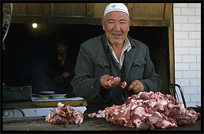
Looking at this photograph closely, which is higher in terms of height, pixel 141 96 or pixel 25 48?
pixel 25 48

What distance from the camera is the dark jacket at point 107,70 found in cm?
290

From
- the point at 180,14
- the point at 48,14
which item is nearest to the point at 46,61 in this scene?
the point at 48,14

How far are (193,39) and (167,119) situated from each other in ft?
14.3

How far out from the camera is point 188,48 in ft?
20.2

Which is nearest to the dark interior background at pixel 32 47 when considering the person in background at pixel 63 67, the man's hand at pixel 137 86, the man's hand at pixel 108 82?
the person in background at pixel 63 67

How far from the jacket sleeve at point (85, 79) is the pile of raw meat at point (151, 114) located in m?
0.32

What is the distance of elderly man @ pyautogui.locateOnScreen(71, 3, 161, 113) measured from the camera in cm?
296

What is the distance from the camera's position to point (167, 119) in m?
2.20

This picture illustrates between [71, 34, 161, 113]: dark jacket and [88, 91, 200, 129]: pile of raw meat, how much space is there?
43 centimetres

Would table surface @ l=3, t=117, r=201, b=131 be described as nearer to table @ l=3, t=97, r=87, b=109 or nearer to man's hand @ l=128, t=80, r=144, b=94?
man's hand @ l=128, t=80, r=144, b=94

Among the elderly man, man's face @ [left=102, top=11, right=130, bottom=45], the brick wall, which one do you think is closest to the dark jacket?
the elderly man

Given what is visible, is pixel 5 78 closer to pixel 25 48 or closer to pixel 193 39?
pixel 25 48

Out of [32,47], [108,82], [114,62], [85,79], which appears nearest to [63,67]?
[32,47]

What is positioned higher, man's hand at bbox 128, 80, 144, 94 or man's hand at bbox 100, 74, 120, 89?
man's hand at bbox 100, 74, 120, 89
